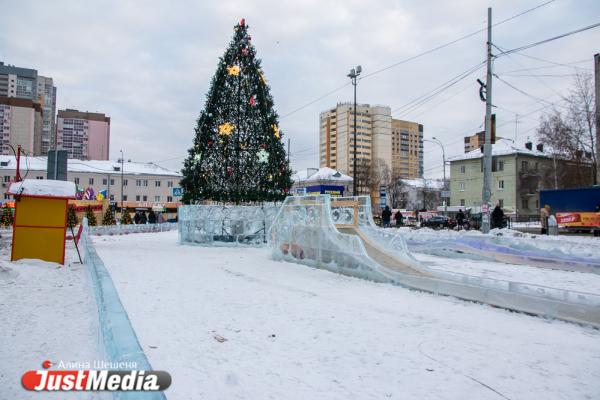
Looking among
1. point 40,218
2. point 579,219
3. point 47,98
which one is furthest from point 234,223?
point 47,98

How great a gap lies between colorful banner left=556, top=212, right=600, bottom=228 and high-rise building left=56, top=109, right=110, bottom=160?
107 metres

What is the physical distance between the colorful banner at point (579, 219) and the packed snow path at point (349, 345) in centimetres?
2278

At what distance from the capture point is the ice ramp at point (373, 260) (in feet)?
19.2

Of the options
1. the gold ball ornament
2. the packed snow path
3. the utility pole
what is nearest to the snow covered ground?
the packed snow path

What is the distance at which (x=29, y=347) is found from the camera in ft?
13.6

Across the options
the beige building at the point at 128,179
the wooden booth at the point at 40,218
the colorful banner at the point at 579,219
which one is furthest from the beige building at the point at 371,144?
the wooden booth at the point at 40,218

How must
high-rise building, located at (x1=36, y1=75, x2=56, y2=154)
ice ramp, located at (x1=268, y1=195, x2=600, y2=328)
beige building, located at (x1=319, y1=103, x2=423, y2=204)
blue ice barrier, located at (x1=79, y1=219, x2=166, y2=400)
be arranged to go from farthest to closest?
high-rise building, located at (x1=36, y1=75, x2=56, y2=154) → beige building, located at (x1=319, y1=103, x2=423, y2=204) → ice ramp, located at (x1=268, y1=195, x2=600, y2=328) → blue ice barrier, located at (x1=79, y1=219, x2=166, y2=400)

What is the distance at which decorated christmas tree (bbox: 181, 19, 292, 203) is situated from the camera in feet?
53.2

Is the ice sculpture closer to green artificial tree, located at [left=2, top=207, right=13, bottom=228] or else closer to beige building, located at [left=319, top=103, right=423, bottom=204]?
green artificial tree, located at [left=2, top=207, right=13, bottom=228]

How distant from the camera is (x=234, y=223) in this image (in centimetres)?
1606

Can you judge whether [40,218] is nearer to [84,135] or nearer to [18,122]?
[18,122]

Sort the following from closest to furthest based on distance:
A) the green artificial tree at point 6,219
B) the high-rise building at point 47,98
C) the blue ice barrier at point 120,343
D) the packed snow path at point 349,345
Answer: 1. the blue ice barrier at point 120,343
2. the packed snow path at point 349,345
3. the green artificial tree at point 6,219
4. the high-rise building at point 47,98

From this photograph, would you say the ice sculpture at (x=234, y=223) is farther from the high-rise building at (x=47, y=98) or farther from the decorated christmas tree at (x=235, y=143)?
the high-rise building at (x=47, y=98)

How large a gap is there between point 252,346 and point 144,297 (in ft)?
9.52
